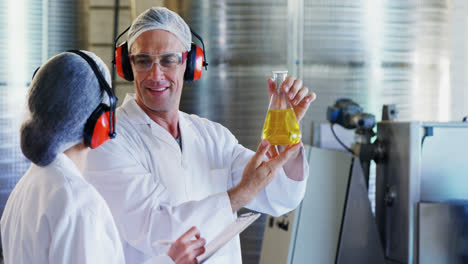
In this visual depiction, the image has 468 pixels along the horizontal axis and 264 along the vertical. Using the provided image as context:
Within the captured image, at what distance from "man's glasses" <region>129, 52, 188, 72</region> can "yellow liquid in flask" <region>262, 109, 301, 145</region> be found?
389 mm

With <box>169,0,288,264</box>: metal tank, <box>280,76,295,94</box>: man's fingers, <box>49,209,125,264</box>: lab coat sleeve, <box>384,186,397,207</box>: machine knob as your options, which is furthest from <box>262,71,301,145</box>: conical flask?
<box>169,0,288,264</box>: metal tank

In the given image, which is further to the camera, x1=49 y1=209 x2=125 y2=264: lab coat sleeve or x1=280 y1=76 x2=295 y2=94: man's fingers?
x1=280 y1=76 x2=295 y2=94: man's fingers

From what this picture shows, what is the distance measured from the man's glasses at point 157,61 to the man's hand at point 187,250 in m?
0.67

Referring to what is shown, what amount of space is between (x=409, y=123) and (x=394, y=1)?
134 cm

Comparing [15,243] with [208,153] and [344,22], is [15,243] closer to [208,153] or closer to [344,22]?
[208,153]

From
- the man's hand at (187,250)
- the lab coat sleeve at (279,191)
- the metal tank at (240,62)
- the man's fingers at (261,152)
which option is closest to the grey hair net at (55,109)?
the man's hand at (187,250)

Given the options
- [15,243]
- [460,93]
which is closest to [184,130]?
[15,243]

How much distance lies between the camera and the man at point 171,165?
1323 millimetres

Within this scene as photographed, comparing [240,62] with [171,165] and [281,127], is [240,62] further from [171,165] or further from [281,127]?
[281,127]

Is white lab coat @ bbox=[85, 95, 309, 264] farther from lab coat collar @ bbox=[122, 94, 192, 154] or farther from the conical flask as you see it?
the conical flask

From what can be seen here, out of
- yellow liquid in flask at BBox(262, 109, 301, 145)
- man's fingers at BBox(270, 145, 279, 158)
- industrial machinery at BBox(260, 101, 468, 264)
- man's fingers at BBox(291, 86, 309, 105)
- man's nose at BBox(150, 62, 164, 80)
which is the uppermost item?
man's nose at BBox(150, 62, 164, 80)

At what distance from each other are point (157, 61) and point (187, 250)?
27.5 inches

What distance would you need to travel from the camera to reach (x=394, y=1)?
121 inches

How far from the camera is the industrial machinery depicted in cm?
194
